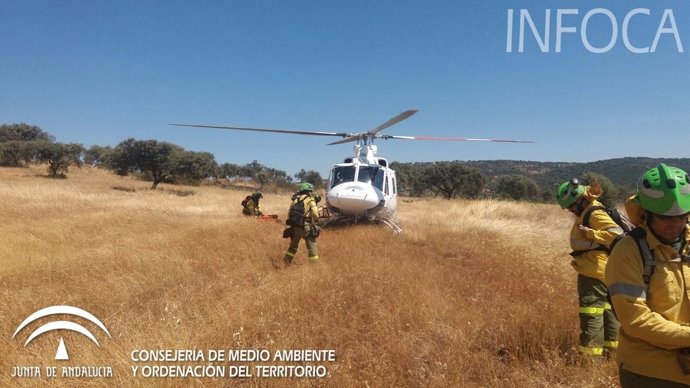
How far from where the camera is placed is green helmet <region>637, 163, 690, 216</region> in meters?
1.97

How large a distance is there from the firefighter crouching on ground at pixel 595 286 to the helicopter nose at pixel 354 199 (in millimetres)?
6886

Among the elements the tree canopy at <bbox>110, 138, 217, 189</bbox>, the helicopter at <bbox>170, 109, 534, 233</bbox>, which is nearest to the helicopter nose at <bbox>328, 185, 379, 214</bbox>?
the helicopter at <bbox>170, 109, 534, 233</bbox>

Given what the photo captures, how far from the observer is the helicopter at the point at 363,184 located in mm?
10656

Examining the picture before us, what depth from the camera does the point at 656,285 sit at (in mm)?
2084

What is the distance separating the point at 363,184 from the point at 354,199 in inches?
30.3

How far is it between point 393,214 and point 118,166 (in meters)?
30.2

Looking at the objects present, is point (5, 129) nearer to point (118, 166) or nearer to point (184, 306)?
point (118, 166)

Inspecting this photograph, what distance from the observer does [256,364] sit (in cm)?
374

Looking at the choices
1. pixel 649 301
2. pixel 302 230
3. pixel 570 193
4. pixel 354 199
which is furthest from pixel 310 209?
pixel 649 301

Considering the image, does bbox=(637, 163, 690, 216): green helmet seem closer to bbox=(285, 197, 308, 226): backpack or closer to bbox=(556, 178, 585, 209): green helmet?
bbox=(556, 178, 585, 209): green helmet

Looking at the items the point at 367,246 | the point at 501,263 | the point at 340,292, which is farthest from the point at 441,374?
the point at 367,246

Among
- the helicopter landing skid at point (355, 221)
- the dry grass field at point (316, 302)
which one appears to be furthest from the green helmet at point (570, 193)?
the helicopter landing skid at point (355, 221)

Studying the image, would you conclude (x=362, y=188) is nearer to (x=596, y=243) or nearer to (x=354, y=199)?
(x=354, y=199)

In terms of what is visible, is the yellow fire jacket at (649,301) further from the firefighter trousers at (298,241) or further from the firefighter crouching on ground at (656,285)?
the firefighter trousers at (298,241)
